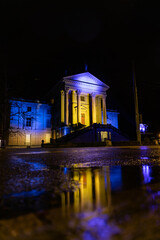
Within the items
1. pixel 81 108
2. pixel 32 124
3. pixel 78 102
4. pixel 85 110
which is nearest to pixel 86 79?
pixel 78 102

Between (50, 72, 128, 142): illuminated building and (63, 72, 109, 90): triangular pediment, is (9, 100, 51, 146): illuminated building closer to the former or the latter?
(50, 72, 128, 142): illuminated building

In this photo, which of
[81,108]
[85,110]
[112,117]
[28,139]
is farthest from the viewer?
[112,117]

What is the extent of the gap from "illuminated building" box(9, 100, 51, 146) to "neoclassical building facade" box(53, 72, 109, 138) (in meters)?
2.27

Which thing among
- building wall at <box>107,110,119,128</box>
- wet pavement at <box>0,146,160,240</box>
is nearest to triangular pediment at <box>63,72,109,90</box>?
building wall at <box>107,110,119,128</box>

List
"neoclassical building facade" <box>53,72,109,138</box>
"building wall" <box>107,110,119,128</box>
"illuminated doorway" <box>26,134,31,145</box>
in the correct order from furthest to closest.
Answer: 1. "building wall" <box>107,110,119,128</box>
2. "illuminated doorway" <box>26,134,31,145</box>
3. "neoclassical building facade" <box>53,72,109,138</box>

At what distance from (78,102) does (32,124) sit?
12.3 m

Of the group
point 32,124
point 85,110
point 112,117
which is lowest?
point 32,124

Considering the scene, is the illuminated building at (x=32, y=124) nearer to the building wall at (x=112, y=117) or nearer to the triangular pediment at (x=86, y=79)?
the triangular pediment at (x=86, y=79)

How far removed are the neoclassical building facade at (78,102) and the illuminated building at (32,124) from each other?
2.27m

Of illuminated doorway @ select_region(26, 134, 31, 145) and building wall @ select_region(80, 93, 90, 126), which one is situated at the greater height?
building wall @ select_region(80, 93, 90, 126)

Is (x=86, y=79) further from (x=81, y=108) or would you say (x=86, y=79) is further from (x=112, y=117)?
(x=112, y=117)

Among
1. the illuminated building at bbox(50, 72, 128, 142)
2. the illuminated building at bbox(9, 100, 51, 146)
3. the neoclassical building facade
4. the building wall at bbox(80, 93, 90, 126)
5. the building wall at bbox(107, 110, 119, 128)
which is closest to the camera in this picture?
the illuminated building at bbox(50, 72, 128, 142)

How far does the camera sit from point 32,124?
1475 inches

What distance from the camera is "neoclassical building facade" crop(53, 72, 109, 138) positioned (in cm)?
3489
